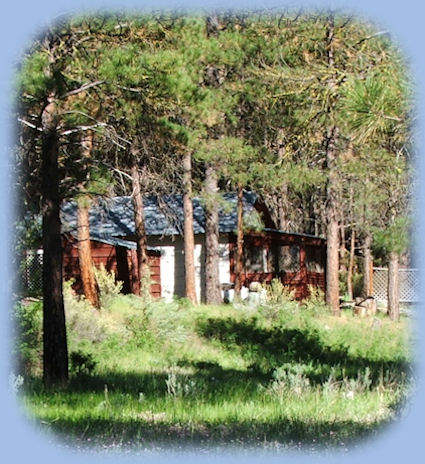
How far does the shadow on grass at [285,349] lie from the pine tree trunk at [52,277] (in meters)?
3.54

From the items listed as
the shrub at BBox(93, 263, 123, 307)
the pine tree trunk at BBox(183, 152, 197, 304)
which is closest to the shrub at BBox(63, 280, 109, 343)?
the shrub at BBox(93, 263, 123, 307)

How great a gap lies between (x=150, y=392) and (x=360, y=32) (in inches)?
451

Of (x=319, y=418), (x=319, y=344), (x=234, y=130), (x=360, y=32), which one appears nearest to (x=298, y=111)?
(x=360, y=32)

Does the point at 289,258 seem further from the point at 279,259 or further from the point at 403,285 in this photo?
the point at 403,285

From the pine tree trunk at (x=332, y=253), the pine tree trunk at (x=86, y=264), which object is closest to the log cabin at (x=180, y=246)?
the pine tree trunk at (x=332, y=253)

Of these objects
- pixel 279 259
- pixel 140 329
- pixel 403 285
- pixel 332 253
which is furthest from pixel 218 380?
pixel 403 285

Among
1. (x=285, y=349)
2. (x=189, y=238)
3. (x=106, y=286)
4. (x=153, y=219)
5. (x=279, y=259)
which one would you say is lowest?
(x=285, y=349)

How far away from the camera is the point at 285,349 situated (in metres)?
14.7

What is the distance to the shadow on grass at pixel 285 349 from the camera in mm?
12039

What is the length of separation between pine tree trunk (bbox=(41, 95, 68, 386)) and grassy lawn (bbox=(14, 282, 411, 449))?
31 centimetres

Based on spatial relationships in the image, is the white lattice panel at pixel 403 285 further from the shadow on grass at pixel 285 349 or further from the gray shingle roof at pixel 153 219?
the shadow on grass at pixel 285 349

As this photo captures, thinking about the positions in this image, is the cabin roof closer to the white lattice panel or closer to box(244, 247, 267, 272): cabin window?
box(244, 247, 267, 272): cabin window

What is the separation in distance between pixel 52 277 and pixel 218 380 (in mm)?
2678

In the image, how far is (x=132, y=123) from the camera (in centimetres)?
1000
